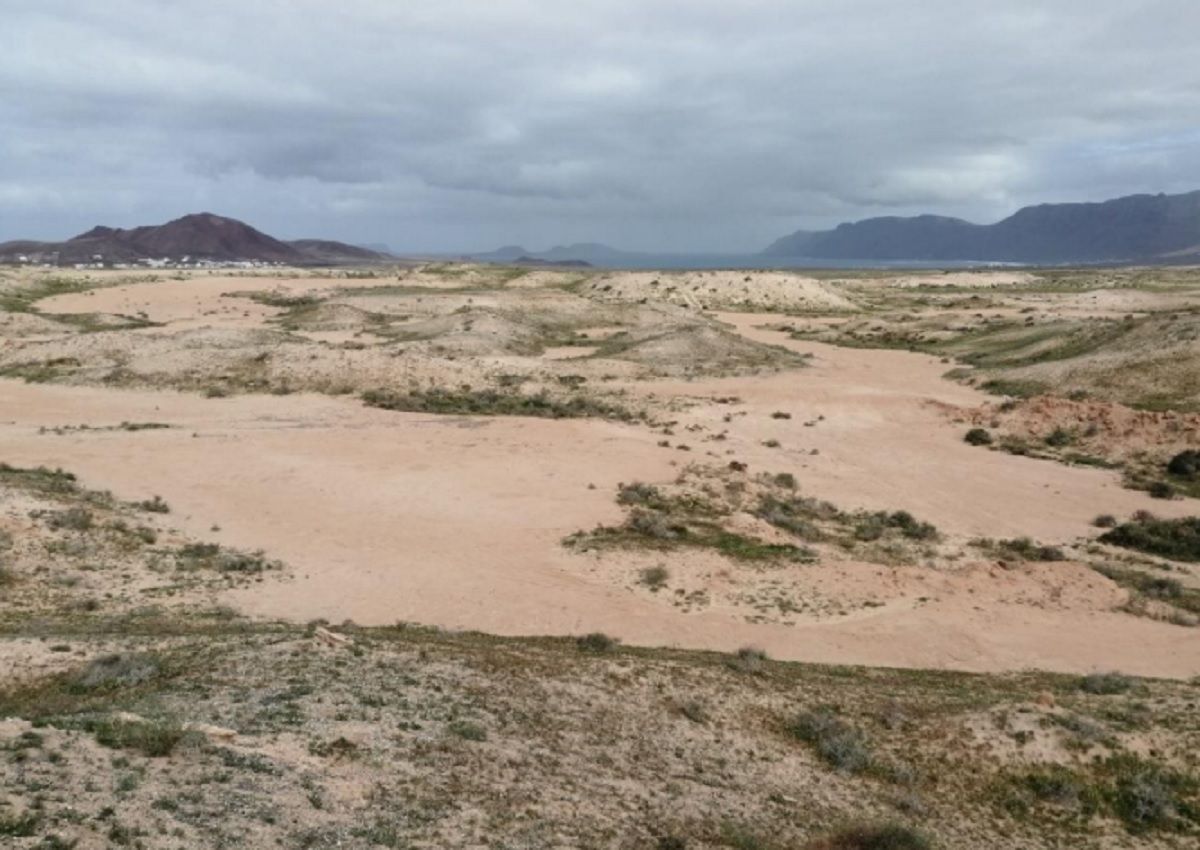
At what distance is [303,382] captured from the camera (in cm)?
4775

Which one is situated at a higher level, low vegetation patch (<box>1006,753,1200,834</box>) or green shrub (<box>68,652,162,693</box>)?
green shrub (<box>68,652,162,693</box>)

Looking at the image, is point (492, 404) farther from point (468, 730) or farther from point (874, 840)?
point (874, 840)

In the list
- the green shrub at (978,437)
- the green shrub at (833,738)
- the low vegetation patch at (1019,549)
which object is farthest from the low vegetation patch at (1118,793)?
the green shrub at (978,437)

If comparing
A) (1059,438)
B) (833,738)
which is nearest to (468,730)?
(833,738)

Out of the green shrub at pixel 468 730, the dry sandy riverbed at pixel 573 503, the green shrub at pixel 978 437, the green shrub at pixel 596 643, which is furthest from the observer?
the green shrub at pixel 978 437

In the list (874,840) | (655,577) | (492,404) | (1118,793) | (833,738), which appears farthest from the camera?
(492,404)

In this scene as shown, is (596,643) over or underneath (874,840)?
underneath

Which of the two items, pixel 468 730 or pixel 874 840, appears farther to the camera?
pixel 468 730

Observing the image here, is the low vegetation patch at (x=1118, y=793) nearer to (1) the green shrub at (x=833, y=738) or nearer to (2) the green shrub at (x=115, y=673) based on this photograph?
(1) the green shrub at (x=833, y=738)

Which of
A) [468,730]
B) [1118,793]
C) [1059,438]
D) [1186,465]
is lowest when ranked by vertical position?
[1118,793]

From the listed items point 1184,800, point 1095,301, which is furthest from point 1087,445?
point 1095,301

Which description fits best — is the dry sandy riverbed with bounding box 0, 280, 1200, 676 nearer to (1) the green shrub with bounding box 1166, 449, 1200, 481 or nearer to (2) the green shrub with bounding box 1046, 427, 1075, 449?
(1) the green shrub with bounding box 1166, 449, 1200, 481

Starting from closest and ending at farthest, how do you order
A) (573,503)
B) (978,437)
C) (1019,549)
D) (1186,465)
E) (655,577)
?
(655,577), (1019,549), (573,503), (1186,465), (978,437)

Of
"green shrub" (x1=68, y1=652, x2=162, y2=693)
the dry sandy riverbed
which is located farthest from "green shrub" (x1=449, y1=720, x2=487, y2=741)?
the dry sandy riverbed
